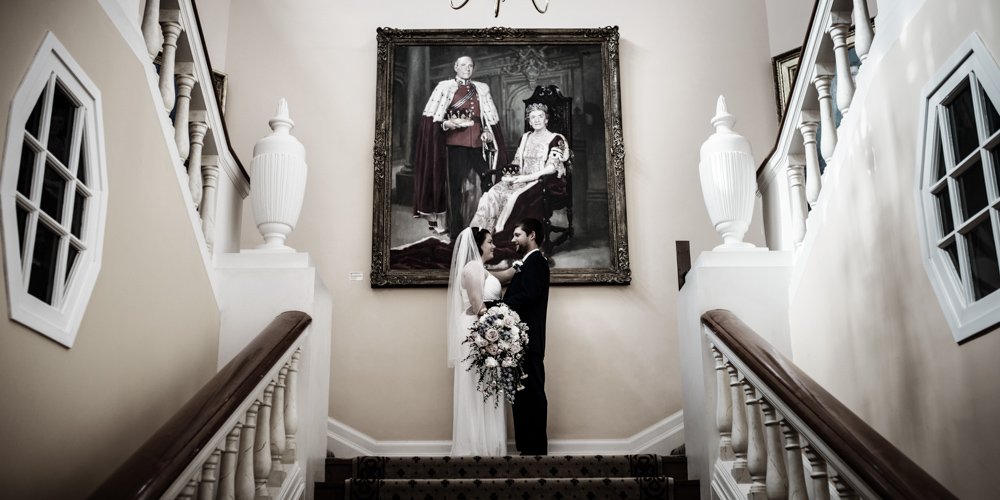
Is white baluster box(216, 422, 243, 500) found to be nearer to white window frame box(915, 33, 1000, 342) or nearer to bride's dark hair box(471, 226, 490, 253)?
Result: white window frame box(915, 33, 1000, 342)

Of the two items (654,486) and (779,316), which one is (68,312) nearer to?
(654,486)

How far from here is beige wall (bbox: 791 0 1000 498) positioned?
10.4 ft

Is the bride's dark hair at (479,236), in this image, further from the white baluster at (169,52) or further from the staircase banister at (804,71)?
the white baluster at (169,52)

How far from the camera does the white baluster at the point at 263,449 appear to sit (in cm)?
371

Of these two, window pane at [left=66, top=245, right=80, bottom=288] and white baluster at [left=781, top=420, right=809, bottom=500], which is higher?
window pane at [left=66, top=245, right=80, bottom=288]

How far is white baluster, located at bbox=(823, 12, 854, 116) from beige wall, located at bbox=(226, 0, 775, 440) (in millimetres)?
3029

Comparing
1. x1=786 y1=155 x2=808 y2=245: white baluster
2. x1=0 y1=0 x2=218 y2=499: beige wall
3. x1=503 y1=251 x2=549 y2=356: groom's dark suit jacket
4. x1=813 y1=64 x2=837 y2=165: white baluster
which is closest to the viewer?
x1=0 y1=0 x2=218 y2=499: beige wall

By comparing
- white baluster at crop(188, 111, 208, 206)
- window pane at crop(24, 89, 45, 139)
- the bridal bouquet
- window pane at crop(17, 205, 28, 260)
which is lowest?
the bridal bouquet

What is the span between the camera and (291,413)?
13.7 ft

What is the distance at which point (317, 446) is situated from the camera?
467 centimetres

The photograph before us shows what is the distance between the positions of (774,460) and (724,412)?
0.64m

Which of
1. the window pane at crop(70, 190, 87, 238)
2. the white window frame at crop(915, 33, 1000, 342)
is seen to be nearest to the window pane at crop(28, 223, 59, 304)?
the window pane at crop(70, 190, 87, 238)

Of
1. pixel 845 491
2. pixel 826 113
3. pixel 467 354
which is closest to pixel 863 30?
pixel 826 113

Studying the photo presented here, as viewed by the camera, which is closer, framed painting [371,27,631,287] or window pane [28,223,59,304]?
window pane [28,223,59,304]
